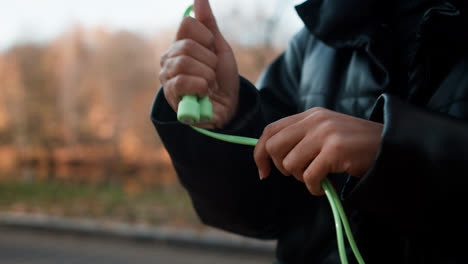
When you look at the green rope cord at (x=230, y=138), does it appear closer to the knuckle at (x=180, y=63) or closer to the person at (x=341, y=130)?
the person at (x=341, y=130)

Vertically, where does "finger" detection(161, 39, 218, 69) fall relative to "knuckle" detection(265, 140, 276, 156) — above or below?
above

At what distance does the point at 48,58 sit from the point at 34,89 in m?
1.14

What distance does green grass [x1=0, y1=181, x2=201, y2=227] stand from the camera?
6.90 meters

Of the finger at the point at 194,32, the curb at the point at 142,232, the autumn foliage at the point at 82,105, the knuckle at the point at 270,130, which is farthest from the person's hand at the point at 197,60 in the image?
the autumn foliage at the point at 82,105

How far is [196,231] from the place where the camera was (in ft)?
19.9

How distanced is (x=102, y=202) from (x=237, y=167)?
25.0ft

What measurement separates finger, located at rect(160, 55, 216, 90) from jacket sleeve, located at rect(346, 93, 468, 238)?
1.28 feet

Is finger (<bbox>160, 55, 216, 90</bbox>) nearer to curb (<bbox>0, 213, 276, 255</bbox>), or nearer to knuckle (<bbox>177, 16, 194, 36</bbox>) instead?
knuckle (<bbox>177, 16, 194, 36</bbox>)

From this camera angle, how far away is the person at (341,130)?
611 millimetres

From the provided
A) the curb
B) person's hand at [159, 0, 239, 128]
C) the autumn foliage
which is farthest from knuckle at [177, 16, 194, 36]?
the autumn foliage

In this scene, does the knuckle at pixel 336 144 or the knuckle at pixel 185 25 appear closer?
the knuckle at pixel 336 144

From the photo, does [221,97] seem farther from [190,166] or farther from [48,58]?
[48,58]

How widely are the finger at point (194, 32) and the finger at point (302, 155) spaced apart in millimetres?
360

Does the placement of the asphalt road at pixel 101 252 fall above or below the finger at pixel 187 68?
below
